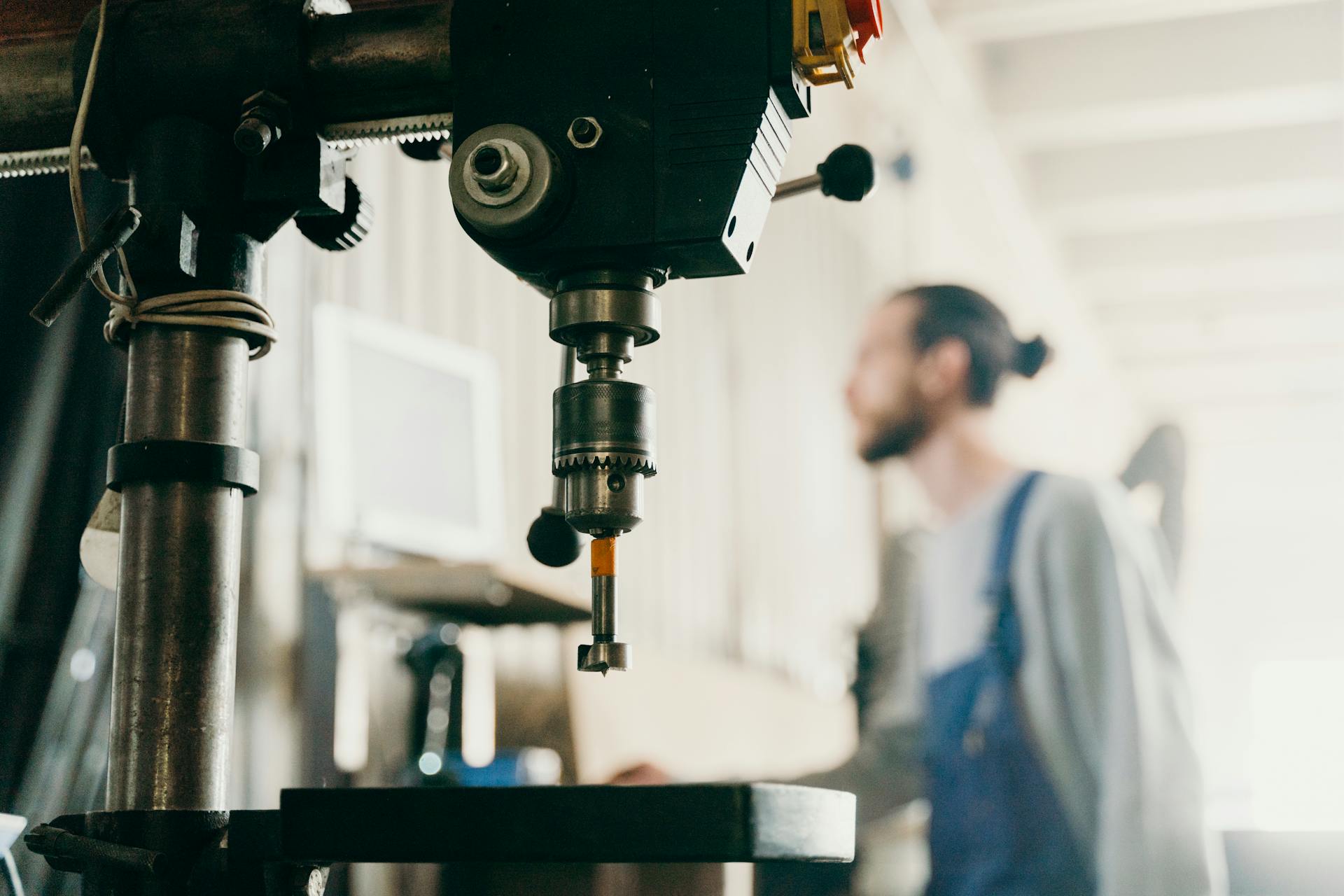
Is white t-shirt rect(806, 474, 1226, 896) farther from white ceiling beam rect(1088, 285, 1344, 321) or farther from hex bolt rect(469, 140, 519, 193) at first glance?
hex bolt rect(469, 140, 519, 193)

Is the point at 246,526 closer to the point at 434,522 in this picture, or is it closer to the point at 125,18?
the point at 434,522

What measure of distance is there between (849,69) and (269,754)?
174cm

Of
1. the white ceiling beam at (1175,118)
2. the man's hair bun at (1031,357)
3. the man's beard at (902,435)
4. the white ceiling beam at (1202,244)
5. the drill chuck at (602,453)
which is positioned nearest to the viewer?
the drill chuck at (602,453)

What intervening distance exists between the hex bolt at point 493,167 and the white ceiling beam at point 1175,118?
332 centimetres

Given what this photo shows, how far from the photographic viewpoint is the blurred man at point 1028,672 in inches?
90.9

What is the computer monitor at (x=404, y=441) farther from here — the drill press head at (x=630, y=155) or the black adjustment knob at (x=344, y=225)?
the drill press head at (x=630, y=155)

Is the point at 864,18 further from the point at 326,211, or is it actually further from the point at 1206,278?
the point at 1206,278

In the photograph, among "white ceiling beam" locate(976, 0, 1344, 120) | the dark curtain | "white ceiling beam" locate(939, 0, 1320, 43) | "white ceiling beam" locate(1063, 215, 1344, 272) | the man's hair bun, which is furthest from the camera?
"white ceiling beam" locate(1063, 215, 1344, 272)

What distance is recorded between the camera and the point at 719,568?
3.52 metres

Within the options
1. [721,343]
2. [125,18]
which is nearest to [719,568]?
[721,343]

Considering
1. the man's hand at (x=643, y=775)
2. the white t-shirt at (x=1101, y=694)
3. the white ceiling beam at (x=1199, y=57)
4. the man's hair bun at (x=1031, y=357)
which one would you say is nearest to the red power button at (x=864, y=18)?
the man's hand at (x=643, y=775)

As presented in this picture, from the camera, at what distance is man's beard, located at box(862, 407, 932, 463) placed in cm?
277

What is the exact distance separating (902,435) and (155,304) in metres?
2.32

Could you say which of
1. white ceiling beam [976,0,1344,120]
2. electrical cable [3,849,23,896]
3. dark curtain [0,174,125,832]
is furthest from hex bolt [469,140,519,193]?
white ceiling beam [976,0,1344,120]
